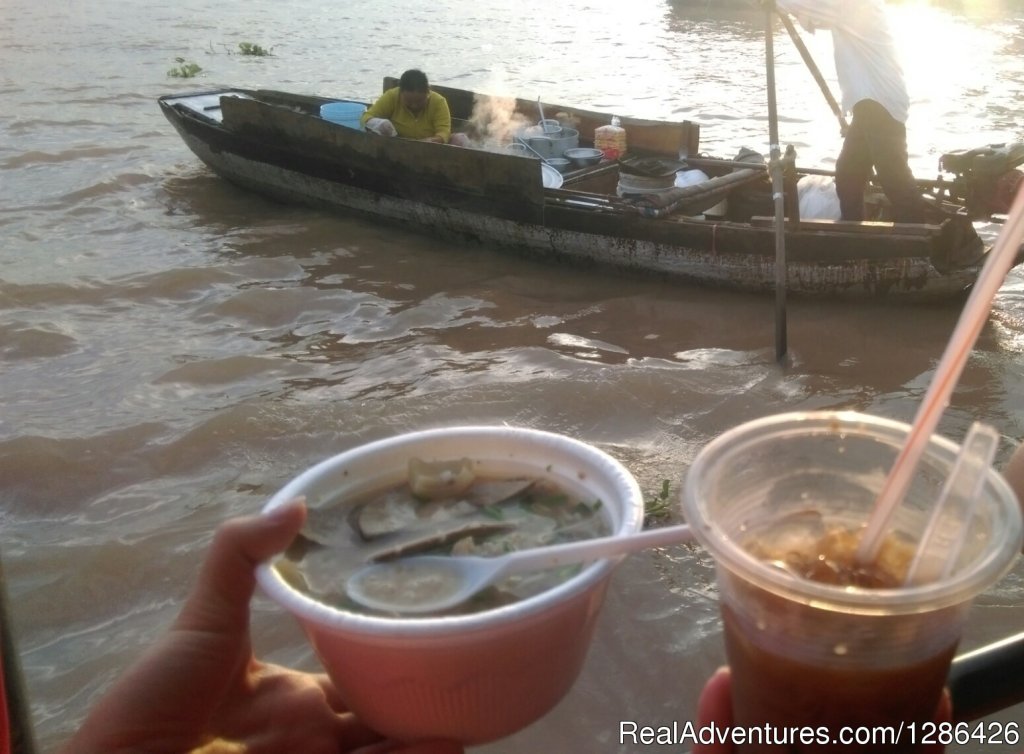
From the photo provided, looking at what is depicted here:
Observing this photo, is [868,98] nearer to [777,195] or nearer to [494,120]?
[777,195]

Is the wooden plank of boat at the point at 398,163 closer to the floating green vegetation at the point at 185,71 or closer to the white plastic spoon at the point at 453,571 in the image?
the white plastic spoon at the point at 453,571

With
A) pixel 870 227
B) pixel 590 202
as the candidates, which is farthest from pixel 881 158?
pixel 590 202

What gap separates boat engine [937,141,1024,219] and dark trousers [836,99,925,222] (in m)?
0.33

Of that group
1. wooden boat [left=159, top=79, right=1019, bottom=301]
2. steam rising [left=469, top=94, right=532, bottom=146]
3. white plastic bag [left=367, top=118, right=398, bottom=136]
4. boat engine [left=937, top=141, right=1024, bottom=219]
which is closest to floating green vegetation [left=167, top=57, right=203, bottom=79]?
wooden boat [left=159, top=79, right=1019, bottom=301]

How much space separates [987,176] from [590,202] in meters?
3.27

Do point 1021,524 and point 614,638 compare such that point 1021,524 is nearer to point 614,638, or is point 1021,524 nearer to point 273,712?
point 273,712

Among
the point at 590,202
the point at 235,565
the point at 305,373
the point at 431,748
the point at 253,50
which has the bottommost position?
the point at 305,373

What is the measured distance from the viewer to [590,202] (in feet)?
26.6

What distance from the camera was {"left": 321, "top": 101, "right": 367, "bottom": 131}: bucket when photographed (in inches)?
425

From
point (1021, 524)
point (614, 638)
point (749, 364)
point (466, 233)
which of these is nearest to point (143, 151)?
point (466, 233)

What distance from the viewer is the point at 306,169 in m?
10.1

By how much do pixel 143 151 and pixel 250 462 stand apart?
9.64m

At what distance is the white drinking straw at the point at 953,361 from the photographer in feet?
3.48

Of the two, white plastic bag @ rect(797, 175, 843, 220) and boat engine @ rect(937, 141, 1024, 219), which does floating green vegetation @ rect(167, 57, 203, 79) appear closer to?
white plastic bag @ rect(797, 175, 843, 220)
